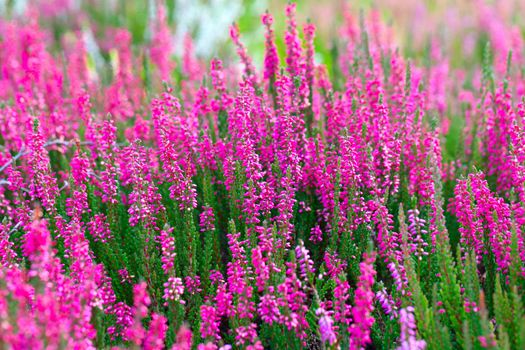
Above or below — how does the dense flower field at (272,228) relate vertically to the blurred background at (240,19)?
below

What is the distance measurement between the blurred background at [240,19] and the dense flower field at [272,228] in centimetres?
442

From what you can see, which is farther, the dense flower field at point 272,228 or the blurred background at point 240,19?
the blurred background at point 240,19

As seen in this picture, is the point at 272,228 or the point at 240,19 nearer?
the point at 272,228

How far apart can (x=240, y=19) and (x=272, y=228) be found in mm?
7555

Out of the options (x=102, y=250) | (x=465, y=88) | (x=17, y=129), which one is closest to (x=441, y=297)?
(x=102, y=250)

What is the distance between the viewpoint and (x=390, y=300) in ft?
6.89

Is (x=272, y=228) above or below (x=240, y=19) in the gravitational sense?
below

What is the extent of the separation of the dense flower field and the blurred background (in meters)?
4.42

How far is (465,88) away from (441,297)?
393 cm

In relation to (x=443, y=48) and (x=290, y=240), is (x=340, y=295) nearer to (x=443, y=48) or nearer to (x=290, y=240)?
(x=290, y=240)

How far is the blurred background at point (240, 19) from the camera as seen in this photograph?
759cm

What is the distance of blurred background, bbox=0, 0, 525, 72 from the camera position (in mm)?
7594

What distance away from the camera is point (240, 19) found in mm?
9133

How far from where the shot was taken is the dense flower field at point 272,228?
1.84m
